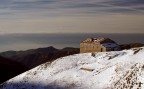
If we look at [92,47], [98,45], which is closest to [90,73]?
[98,45]

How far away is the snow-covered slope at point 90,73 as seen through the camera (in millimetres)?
42531

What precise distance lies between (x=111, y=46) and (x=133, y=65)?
179ft

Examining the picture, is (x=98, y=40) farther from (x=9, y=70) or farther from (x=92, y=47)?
(x=9, y=70)

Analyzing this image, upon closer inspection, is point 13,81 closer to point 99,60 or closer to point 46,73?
point 46,73

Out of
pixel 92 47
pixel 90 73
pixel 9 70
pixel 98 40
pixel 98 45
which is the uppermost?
pixel 90 73

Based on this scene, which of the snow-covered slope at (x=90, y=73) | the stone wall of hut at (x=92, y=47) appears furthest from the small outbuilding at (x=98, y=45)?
the snow-covered slope at (x=90, y=73)

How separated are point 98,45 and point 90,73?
54.7 m

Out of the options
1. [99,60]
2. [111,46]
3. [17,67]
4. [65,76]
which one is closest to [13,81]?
[65,76]

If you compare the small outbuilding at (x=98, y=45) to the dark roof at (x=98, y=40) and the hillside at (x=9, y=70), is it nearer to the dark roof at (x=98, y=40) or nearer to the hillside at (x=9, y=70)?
the dark roof at (x=98, y=40)

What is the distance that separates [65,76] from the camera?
48344 millimetres

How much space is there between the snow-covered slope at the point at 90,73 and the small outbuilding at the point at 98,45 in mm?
44281

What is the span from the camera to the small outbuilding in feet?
322

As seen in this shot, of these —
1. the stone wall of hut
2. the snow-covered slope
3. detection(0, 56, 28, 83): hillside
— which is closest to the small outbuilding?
the stone wall of hut

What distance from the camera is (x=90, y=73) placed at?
1865 inches
